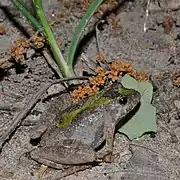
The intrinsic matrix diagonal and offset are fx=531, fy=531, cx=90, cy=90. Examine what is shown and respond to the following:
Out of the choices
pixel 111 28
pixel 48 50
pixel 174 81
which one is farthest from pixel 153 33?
pixel 48 50

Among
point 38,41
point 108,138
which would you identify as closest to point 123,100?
point 108,138

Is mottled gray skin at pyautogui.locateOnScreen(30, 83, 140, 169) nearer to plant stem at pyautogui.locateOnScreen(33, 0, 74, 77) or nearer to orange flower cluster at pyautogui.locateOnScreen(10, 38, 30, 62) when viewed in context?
plant stem at pyautogui.locateOnScreen(33, 0, 74, 77)

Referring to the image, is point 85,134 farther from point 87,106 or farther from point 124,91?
point 124,91

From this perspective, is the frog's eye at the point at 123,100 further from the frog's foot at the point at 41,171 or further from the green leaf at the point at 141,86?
the frog's foot at the point at 41,171

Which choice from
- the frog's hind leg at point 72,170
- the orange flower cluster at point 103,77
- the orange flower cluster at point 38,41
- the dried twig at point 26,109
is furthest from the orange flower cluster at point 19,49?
the frog's hind leg at point 72,170

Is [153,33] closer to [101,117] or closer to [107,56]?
[107,56]

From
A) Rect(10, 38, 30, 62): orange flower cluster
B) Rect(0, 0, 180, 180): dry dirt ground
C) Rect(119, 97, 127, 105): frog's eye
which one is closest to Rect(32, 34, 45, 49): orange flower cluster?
Rect(10, 38, 30, 62): orange flower cluster
